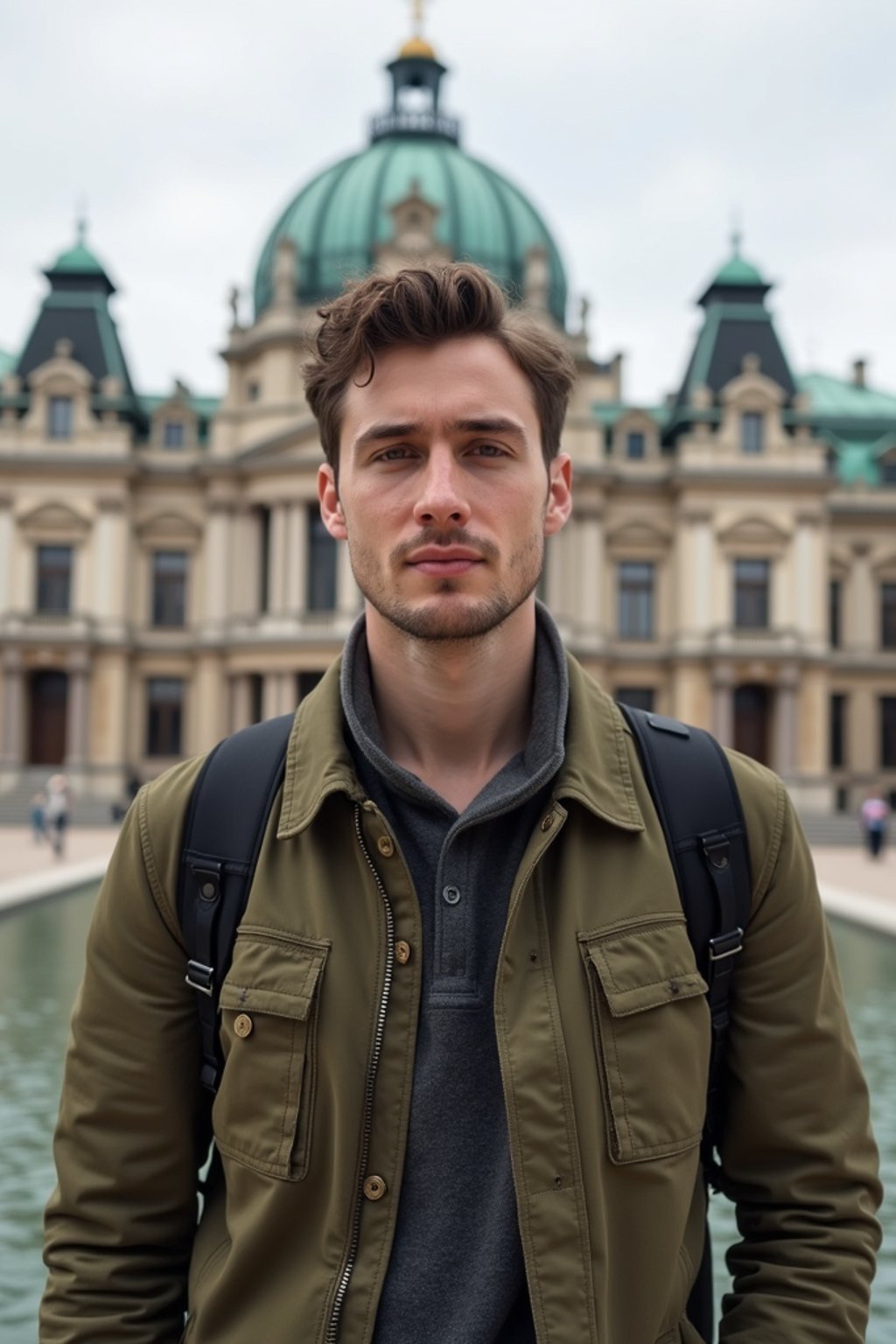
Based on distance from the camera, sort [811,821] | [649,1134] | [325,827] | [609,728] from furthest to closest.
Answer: [811,821], [609,728], [325,827], [649,1134]

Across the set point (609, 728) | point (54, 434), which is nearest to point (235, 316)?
point (54, 434)

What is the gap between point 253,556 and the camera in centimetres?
4775

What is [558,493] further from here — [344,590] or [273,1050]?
[344,590]

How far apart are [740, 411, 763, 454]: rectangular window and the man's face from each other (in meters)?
46.2

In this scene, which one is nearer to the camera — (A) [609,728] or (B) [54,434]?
(A) [609,728]

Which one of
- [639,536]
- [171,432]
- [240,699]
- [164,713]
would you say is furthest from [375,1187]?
[171,432]

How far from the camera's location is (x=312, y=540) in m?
47.1

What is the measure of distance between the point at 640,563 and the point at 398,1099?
47.4 m

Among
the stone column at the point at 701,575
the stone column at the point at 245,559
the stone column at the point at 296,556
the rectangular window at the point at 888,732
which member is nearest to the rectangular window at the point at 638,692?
the stone column at the point at 701,575

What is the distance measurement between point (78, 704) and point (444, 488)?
4520cm

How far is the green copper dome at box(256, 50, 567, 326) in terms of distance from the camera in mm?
49094

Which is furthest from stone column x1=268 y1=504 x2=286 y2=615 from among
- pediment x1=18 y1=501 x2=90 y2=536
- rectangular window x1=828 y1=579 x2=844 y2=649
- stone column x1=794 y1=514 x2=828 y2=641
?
rectangular window x1=828 y1=579 x2=844 y2=649

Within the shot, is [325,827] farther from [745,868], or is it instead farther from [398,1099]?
[745,868]

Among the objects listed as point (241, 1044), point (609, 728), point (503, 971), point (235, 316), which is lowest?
point (241, 1044)
